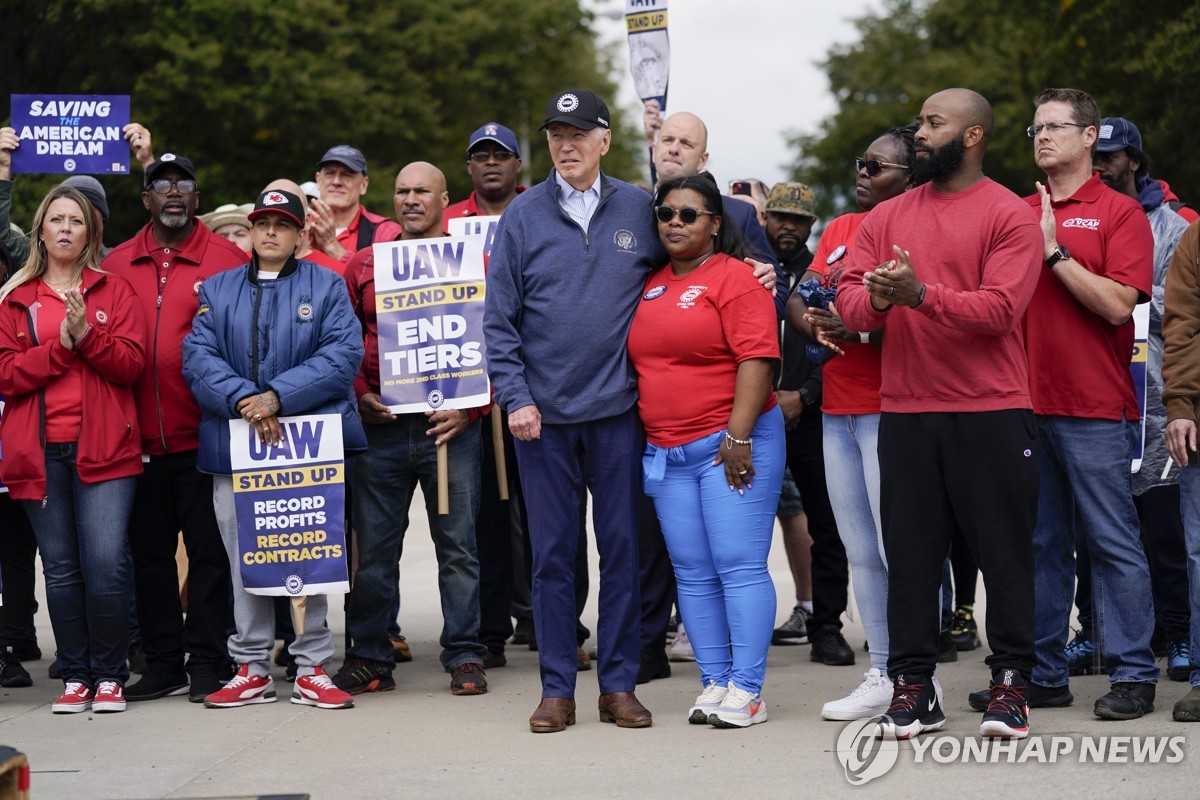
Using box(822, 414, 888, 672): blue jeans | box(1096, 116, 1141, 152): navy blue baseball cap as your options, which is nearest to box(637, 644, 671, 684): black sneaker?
box(822, 414, 888, 672): blue jeans

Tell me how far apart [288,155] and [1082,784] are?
22934 millimetres

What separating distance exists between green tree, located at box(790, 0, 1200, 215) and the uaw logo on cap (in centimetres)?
1429

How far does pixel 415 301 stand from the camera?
794 cm

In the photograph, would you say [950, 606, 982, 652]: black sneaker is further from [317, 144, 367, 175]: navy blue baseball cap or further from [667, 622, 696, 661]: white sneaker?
[317, 144, 367, 175]: navy blue baseball cap

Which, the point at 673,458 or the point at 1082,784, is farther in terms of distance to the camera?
the point at 673,458

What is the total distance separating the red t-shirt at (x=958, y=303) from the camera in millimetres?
6078

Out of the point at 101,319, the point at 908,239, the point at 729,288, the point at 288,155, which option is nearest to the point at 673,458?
the point at 729,288

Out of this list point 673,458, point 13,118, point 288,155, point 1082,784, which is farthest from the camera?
point 288,155

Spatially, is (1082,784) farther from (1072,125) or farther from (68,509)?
(68,509)

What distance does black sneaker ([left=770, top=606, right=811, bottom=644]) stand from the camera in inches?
373

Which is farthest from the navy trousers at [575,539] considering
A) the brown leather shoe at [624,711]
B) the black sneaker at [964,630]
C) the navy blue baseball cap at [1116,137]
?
the navy blue baseball cap at [1116,137]

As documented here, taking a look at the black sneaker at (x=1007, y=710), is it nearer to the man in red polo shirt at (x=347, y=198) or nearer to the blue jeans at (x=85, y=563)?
the blue jeans at (x=85, y=563)

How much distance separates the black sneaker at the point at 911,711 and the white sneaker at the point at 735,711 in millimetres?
584

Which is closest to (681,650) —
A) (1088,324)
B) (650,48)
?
(1088,324)
